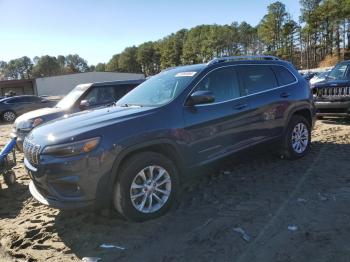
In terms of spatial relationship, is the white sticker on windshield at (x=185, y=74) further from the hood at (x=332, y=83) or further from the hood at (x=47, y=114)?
the hood at (x=332, y=83)

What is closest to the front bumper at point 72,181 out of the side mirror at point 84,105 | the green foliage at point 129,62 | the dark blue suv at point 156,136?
the dark blue suv at point 156,136

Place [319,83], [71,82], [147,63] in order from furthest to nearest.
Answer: [147,63] → [71,82] → [319,83]

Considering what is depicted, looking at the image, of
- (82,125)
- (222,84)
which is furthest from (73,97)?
(82,125)

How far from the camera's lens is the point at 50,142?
162 inches

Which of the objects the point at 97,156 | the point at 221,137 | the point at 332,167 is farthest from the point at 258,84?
the point at 97,156

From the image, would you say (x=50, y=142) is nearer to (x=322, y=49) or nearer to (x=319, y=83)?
(x=319, y=83)

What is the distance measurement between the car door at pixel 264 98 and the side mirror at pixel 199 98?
1.04m

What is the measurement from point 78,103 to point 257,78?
4.77 metres

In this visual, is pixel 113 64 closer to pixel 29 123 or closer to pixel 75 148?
pixel 29 123

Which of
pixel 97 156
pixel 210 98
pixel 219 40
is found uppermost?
pixel 219 40

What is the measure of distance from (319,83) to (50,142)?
8.97 meters

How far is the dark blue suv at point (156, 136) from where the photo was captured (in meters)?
4.02

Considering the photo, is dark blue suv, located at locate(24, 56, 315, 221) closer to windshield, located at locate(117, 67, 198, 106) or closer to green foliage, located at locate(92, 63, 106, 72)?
windshield, located at locate(117, 67, 198, 106)

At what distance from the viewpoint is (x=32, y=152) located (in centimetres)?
430
